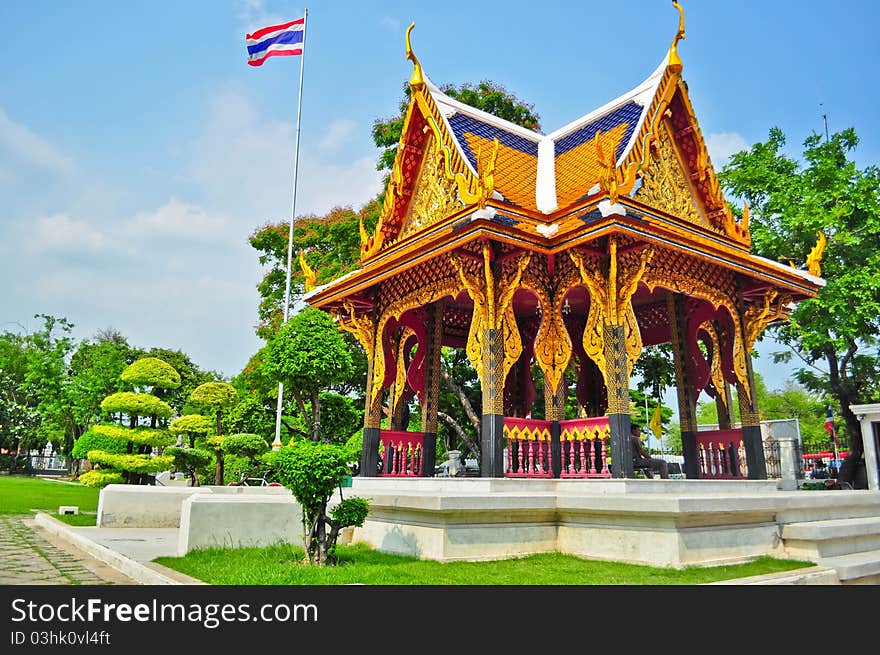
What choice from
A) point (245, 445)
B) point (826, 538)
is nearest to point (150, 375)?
point (245, 445)

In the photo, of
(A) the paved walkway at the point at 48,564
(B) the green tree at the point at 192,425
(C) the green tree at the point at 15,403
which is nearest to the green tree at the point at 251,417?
(B) the green tree at the point at 192,425

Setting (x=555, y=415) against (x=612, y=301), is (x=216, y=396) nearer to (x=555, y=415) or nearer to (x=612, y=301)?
(x=555, y=415)

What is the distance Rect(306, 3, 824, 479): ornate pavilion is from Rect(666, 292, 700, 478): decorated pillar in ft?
0.09

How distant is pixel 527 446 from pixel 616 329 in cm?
207

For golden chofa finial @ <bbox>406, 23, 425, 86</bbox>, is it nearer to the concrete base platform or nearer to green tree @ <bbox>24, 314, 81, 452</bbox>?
the concrete base platform

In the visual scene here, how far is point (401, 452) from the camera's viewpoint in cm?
1096

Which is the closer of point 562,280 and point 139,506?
point 562,280

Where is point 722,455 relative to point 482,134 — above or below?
below

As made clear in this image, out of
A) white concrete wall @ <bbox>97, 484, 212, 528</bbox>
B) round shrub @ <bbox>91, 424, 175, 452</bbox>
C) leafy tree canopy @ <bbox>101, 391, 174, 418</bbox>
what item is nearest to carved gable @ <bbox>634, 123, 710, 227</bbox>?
white concrete wall @ <bbox>97, 484, 212, 528</bbox>
